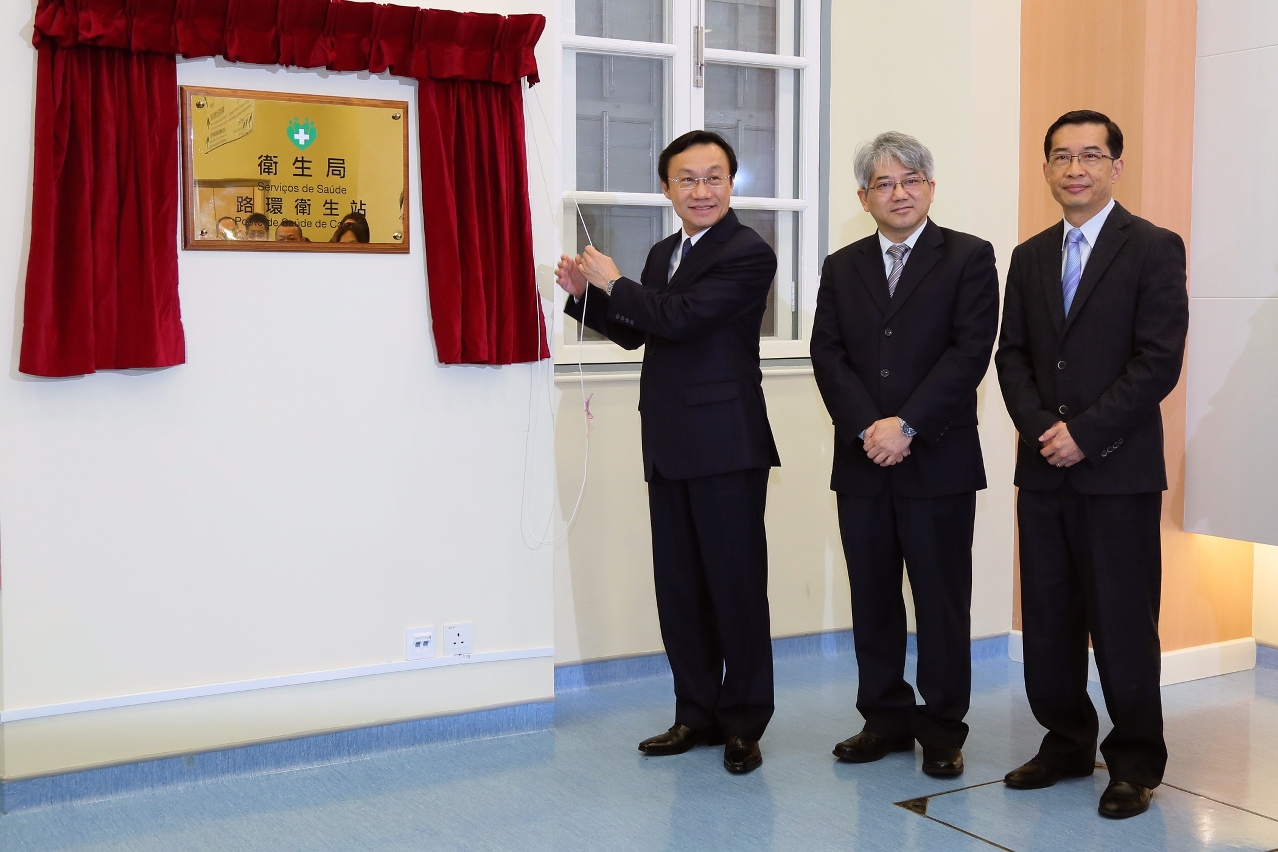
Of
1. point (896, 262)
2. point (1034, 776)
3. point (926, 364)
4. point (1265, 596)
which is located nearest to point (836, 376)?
point (926, 364)

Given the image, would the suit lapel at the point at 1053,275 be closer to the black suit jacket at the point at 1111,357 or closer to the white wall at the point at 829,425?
the black suit jacket at the point at 1111,357

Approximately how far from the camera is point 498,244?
331 cm

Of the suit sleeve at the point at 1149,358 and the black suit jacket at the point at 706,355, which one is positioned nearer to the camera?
the suit sleeve at the point at 1149,358

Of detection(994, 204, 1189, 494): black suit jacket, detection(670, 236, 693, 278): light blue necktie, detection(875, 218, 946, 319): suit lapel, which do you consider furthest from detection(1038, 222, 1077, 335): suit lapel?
detection(670, 236, 693, 278): light blue necktie

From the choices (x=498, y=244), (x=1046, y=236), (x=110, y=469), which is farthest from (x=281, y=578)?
(x=1046, y=236)

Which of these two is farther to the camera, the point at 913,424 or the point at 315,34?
the point at 315,34

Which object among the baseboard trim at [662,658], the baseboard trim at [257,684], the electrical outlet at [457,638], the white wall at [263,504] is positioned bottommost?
the baseboard trim at [662,658]

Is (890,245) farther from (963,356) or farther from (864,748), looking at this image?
(864,748)

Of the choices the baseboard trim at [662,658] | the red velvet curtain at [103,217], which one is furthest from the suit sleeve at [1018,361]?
the red velvet curtain at [103,217]

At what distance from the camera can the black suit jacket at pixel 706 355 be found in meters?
3.01

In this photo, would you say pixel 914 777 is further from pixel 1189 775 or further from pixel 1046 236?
pixel 1046 236

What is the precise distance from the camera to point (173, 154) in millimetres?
2936

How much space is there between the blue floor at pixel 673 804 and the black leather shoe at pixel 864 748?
3 cm

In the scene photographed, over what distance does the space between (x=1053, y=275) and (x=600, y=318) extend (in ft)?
3.78
